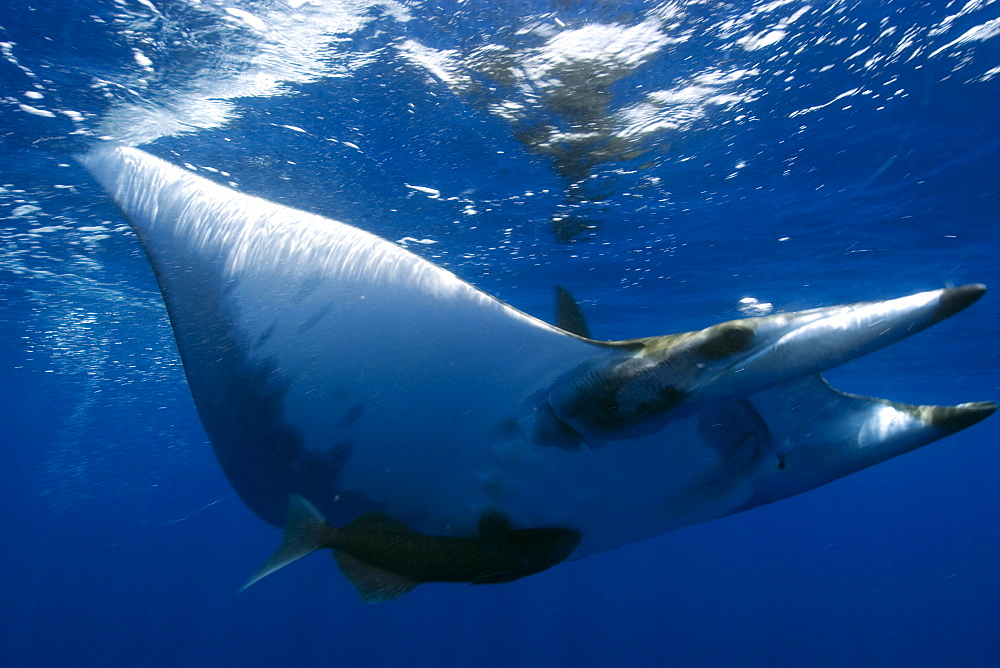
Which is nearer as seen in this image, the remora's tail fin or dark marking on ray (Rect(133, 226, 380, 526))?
the remora's tail fin

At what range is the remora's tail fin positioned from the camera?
7.05 ft

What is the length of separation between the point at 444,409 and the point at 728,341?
3.58 ft

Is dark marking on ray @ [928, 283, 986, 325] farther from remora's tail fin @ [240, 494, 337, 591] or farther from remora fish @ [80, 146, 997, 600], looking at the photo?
remora's tail fin @ [240, 494, 337, 591]

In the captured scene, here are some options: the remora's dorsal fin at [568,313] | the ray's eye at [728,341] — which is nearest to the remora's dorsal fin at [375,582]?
the ray's eye at [728,341]

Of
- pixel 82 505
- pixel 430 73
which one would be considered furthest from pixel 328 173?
pixel 82 505

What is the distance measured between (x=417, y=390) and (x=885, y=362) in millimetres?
21730

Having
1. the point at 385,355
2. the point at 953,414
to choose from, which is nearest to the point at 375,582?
the point at 385,355

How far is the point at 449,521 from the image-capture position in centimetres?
224

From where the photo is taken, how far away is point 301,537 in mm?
2236

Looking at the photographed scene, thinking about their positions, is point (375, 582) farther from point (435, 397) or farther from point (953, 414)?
point (953, 414)

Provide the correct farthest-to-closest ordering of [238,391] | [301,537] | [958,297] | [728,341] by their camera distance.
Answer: [238,391] → [301,537] → [728,341] → [958,297]

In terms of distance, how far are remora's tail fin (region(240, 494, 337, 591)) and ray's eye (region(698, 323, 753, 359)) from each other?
1.64 metres

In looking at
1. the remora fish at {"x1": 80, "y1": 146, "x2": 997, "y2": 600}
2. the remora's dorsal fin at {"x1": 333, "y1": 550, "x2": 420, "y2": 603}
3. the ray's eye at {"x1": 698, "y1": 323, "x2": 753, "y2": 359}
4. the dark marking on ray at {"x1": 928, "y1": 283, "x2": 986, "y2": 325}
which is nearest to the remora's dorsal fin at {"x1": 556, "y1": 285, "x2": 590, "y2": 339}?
the remora fish at {"x1": 80, "y1": 146, "x2": 997, "y2": 600}

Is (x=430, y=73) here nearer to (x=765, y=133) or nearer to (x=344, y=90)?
(x=344, y=90)
